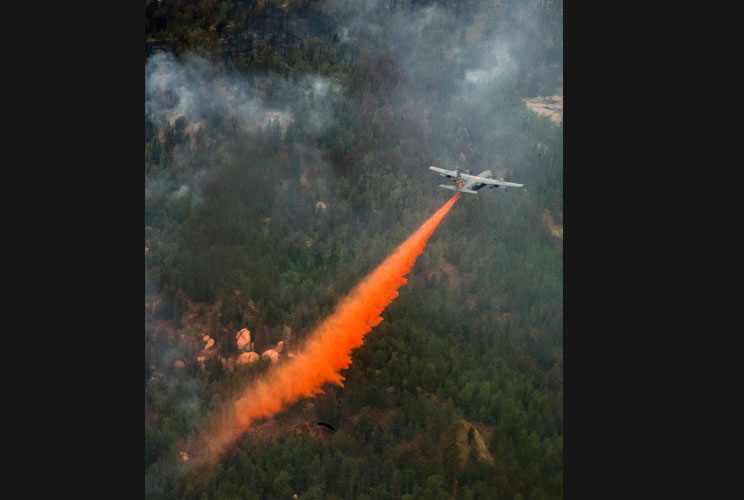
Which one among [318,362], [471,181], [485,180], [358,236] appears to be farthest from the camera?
[358,236]

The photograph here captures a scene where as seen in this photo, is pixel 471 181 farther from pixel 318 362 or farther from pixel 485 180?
pixel 318 362

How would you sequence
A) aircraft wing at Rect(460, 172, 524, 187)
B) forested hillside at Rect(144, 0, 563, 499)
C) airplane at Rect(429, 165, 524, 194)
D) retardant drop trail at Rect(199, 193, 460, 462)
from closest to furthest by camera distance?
1. forested hillside at Rect(144, 0, 563, 499)
2. retardant drop trail at Rect(199, 193, 460, 462)
3. aircraft wing at Rect(460, 172, 524, 187)
4. airplane at Rect(429, 165, 524, 194)

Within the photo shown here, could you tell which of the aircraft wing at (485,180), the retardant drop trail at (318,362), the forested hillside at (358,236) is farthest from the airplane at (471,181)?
the retardant drop trail at (318,362)

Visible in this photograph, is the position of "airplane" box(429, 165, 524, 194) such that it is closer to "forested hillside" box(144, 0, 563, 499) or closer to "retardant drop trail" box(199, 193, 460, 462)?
"forested hillside" box(144, 0, 563, 499)

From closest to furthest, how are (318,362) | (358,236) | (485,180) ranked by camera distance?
1. (318,362)
2. (485,180)
3. (358,236)

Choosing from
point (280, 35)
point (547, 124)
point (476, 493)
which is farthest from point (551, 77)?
point (476, 493)

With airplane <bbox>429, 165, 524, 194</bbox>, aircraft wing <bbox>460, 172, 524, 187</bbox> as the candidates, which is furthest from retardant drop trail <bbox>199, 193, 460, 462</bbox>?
aircraft wing <bbox>460, 172, 524, 187</bbox>

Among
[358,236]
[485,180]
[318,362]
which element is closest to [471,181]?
[485,180]
